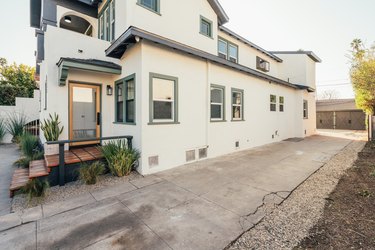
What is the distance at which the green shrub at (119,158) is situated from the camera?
5098 mm

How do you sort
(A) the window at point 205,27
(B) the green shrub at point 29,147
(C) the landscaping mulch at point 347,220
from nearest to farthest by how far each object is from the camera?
(C) the landscaping mulch at point 347,220, (B) the green shrub at point 29,147, (A) the window at point 205,27

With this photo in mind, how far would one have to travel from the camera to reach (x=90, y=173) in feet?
15.2

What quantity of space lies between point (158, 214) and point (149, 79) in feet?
12.5

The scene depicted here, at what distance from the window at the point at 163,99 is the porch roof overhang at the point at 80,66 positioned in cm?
180

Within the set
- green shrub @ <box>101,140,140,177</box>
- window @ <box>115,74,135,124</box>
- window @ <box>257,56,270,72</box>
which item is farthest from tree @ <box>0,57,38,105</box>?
window @ <box>257,56,270,72</box>

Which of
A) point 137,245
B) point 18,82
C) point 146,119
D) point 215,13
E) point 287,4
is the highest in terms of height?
point 287,4

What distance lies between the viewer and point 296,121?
13930 millimetres

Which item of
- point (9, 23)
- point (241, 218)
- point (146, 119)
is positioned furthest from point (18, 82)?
point (241, 218)

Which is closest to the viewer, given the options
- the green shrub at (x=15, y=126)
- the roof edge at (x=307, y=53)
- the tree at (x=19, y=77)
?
the green shrub at (x=15, y=126)

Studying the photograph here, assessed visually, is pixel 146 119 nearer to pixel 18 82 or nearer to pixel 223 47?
pixel 223 47

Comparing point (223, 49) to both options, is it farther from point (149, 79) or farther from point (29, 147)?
point (29, 147)

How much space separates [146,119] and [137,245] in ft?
11.5

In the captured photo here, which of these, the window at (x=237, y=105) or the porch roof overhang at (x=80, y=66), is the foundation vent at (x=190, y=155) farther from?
the porch roof overhang at (x=80, y=66)

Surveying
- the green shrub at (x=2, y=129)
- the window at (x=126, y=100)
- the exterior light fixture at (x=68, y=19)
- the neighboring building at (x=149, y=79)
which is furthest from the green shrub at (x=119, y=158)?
the green shrub at (x=2, y=129)
